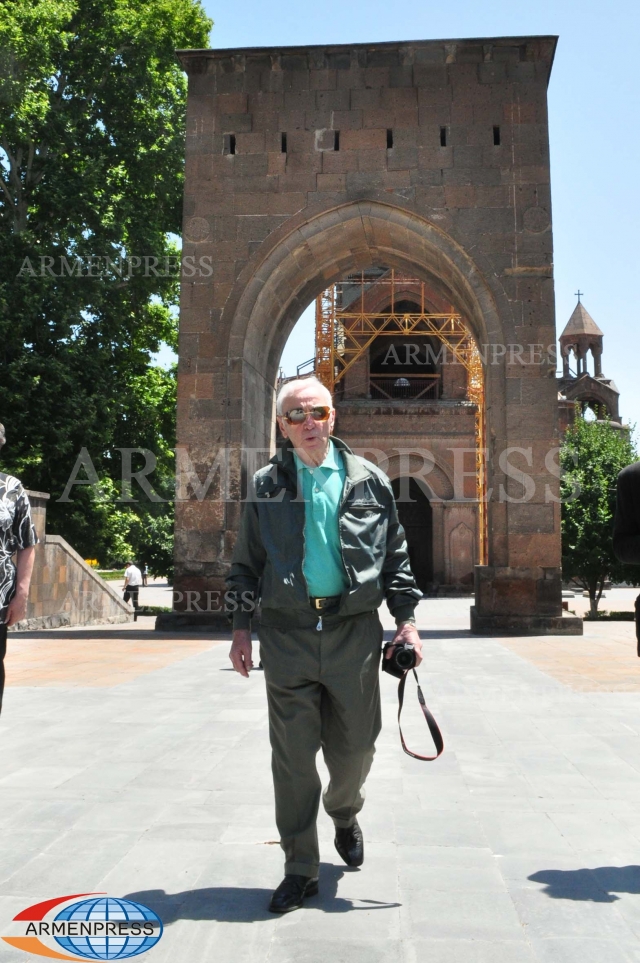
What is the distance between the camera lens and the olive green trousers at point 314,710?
3.13 metres

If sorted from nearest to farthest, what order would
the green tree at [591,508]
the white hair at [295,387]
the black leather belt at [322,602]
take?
Answer: the black leather belt at [322,602]
the white hair at [295,387]
the green tree at [591,508]

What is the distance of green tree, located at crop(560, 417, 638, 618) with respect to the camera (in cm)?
2266

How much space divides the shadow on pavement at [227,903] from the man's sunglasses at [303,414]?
1.65 meters

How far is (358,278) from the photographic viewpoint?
116 feet

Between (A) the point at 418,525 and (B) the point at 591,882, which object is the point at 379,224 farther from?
(A) the point at 418,525

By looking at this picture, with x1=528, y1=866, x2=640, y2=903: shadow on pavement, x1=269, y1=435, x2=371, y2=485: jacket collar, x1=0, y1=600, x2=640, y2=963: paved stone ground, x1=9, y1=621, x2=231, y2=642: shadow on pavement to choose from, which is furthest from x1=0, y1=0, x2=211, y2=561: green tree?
x1=528, y1=866, x2=640, y2=903: shadow on pavement

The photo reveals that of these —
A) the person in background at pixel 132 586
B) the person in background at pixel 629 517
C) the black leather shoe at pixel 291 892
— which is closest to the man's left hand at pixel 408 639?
the black leather shoe at pixel 291 892

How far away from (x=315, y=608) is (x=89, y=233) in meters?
18.6

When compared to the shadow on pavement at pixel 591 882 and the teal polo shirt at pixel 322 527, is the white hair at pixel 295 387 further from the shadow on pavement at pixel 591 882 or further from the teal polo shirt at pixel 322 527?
the shadow on pavement at pixel 591 882

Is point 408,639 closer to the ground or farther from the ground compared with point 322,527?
closer to the ground

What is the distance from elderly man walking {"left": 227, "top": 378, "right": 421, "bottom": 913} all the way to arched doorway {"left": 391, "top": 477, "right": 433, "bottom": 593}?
93.2ft

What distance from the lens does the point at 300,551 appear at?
3248 mm

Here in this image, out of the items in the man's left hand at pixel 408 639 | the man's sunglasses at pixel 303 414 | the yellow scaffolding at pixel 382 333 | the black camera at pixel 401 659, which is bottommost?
the black camera at pixel 401 659

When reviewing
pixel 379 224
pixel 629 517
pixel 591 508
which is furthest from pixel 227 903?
pixel 591 508
